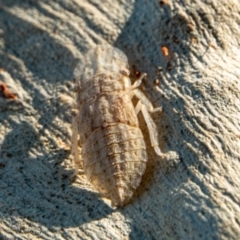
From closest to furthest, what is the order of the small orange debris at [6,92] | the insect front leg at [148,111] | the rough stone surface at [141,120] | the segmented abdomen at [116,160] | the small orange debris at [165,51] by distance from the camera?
the rough stone surface at [141,120], the segmented abdomen at [116,160], the insect front leg at [148,111], the small orange debris at [165,51], the small orange debris at [6,92]

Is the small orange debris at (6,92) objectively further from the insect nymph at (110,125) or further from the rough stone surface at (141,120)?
the insect nymph at (110,125)

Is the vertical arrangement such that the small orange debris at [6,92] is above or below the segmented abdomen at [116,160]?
below

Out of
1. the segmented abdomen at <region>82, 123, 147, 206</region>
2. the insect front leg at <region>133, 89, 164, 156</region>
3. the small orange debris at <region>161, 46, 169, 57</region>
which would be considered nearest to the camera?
the segmented abdomen at <region>82, 123, 147, 206</region>

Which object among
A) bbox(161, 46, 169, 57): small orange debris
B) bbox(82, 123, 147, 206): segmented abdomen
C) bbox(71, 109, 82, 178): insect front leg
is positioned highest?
bbox(161, 46, 169, 57): small orange debris

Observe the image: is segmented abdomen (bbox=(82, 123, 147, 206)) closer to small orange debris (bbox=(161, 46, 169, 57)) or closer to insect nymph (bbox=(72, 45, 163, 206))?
insect nymph (bbox=(72, 45, 163, 206))

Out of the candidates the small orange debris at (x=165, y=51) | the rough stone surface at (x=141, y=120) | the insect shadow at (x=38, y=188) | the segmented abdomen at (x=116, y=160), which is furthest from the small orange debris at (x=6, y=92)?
the small orange debris at (x=165, y=51)

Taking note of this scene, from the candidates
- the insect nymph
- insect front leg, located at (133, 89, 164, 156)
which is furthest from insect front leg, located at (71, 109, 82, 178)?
insect front leg, located at (133, 89, 164, 156)

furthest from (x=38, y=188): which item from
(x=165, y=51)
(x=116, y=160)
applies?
(x=165, y=51)

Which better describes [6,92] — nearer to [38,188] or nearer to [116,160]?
[38,188]
